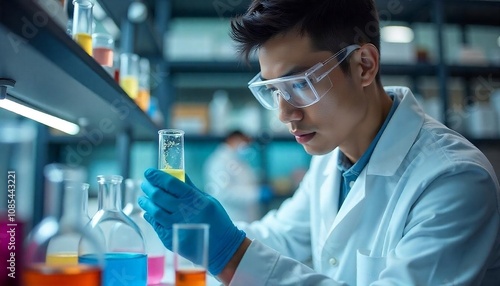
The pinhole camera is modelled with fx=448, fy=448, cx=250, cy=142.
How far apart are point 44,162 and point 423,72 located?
329 cm

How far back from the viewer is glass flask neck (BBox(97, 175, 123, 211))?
1.04 meters

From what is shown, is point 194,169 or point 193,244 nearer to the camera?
point 193,244

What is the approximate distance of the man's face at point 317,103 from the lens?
133 centimetres

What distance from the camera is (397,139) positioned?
4.79 feet

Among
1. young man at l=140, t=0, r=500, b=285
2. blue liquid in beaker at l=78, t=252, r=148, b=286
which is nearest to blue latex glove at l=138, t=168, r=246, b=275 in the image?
young man at l=140, t=0, r=500, b=285

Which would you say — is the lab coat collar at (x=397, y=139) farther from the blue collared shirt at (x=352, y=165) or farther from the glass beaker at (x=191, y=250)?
the glass beaker at (x=191, y=250)

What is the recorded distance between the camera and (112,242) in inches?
43.3

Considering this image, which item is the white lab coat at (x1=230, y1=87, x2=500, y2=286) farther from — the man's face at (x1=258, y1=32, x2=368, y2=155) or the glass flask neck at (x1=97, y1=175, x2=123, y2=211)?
the glass flask neck at (x1=97, y1=175, x2=123, y2=211)

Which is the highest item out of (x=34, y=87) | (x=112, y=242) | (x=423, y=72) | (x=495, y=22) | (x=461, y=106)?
(x=495, y=22)

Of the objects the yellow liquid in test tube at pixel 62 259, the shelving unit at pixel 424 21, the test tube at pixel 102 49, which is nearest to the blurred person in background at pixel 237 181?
the shelving unit at pixel 424 21

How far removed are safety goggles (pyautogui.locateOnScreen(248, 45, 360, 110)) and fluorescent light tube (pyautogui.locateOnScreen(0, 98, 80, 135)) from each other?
684 millimetres

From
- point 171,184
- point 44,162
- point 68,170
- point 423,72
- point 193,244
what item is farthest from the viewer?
point 423,72

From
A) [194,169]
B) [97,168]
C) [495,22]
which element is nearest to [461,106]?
[495,22]

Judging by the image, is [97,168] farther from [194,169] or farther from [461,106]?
[461,106]
